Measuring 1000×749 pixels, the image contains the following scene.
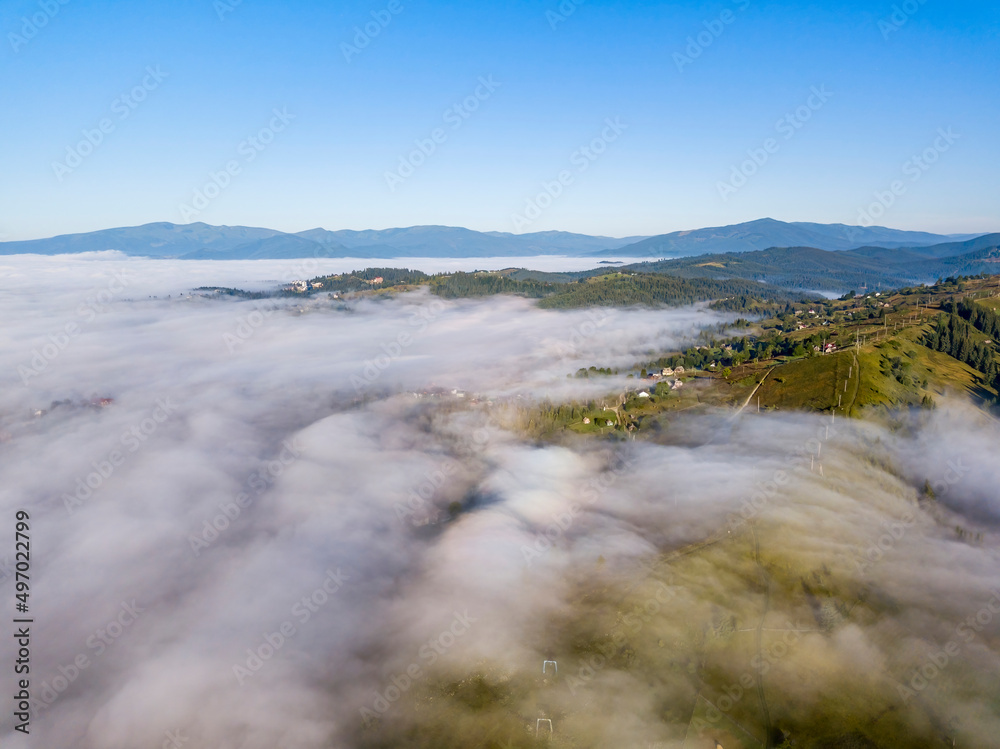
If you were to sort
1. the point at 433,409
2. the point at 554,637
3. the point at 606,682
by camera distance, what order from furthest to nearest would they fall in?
1. the point at 433,409
2. the point at 554,637
3. the point at 606,682

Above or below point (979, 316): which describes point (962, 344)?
below

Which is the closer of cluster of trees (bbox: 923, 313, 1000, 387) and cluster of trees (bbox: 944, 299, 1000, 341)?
cluster of trees (bbox: 923, 313, 1000, 387)

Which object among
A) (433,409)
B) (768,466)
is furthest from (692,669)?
(433,409)

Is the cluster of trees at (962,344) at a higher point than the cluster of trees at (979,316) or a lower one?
lower

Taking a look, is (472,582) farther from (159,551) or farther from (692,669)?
(159,551)

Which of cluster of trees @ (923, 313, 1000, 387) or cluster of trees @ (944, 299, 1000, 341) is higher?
cluster of trees @ (944, 299, 1000, 341)

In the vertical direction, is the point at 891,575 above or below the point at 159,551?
above

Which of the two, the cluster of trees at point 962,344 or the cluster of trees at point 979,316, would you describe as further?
the cluster of trees at point 979,316

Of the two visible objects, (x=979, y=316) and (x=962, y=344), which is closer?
(x=962, y=344)
